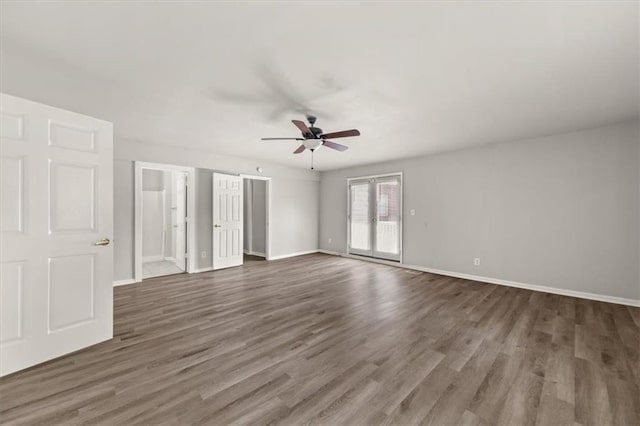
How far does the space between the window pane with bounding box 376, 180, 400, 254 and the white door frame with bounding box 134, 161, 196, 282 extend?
4297 mm

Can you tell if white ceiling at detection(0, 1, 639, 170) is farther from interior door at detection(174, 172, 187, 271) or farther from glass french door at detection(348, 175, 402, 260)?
glass french door at detection(348, 175, 402, 260)

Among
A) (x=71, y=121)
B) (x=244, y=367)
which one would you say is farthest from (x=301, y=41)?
(x=244, y=367)

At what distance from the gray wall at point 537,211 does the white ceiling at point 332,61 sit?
23.7 inches

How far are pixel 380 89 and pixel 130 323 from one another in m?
3.79

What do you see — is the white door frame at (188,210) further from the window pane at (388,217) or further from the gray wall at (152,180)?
the window pane at (388,217)

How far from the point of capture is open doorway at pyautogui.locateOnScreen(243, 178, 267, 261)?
7355mm

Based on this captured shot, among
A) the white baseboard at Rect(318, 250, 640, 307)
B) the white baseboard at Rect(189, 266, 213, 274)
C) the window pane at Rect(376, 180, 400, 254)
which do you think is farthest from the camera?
the window pane at Rect(376, 180, 400, 254)

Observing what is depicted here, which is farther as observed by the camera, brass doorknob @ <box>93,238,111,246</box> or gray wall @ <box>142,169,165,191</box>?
gray wall @ <box>142,169,165,191</box>

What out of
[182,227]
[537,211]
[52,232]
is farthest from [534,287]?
[182,227]

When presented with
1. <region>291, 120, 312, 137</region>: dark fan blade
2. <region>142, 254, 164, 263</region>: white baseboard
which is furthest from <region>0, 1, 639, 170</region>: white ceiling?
<region>142, 254, 164, 263</region>: white baseboard

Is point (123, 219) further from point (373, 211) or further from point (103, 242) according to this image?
point (373, 211)

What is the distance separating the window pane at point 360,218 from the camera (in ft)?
22.6

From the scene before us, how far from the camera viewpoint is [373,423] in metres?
1.58

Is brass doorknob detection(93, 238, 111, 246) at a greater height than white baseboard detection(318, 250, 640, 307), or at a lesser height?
greater
